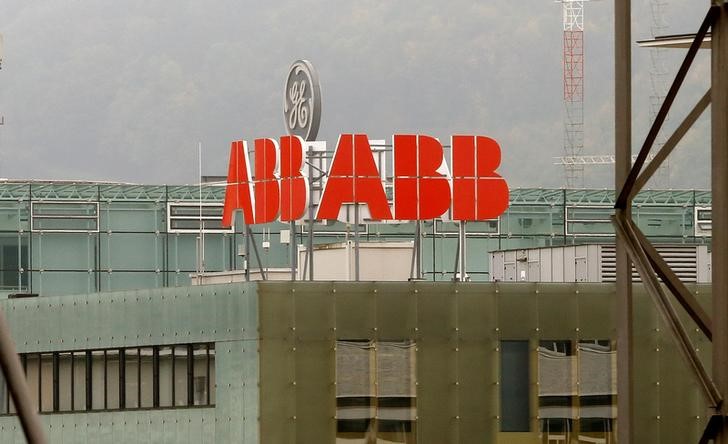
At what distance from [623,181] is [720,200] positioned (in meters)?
2.63

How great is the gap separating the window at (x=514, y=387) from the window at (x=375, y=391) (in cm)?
301

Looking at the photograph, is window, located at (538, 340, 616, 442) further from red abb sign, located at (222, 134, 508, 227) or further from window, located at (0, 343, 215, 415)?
red abb sign, located at (222, 134, 508, 227)

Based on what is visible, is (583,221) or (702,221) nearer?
(702,221)

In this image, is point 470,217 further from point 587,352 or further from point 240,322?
point 240,322

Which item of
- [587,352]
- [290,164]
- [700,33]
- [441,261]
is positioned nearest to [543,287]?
[587,352]

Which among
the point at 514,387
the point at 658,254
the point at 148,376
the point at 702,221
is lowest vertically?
the point at 514,387

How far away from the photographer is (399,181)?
5994 cm

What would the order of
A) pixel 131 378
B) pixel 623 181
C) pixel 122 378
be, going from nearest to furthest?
pixel 623 181
pixel 131 378
pixel 122 378

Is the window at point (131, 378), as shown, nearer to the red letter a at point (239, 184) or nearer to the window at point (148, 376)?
the window at point (148, 376)

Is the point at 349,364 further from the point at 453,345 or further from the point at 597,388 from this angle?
the point at 597,388

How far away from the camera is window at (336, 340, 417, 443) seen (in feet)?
158

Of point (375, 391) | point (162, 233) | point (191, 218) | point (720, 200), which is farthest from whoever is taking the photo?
point (191, 218)

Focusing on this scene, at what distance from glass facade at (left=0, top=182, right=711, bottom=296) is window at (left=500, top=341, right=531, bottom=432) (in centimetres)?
6348

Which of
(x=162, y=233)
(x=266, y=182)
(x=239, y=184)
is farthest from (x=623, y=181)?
(x=162, y=233)
